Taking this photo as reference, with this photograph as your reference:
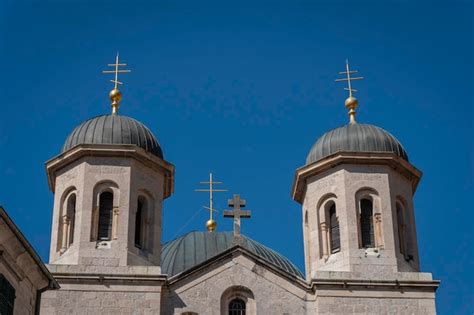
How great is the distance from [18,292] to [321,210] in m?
10.7

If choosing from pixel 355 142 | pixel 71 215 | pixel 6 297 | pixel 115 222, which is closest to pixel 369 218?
pixel 355 142

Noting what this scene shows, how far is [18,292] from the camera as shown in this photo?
23.8m

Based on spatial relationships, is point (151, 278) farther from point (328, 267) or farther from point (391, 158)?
point (391, 158)

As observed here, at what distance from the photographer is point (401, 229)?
105ft

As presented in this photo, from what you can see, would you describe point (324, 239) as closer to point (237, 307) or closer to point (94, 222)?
point (237, 307)

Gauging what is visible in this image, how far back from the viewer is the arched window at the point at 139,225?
1237 inches

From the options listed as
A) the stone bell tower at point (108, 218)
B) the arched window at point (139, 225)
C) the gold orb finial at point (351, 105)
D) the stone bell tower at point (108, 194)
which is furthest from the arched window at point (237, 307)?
the gold orb finial at point (351, 105)

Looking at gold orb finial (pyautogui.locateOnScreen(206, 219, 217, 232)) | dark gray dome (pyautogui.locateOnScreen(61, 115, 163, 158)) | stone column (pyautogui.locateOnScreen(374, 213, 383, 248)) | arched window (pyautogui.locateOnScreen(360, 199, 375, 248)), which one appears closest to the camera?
stone column (pyautogui.locateOnScreen(374, 213, 383, 248))

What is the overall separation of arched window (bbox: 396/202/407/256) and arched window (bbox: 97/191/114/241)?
7.54 meters

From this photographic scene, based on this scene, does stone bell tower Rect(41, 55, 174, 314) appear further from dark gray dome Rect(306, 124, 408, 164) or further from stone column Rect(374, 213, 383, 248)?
stone column Rect(374, 213, 383, 248)

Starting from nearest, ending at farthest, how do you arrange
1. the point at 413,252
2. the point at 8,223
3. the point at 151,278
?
the point at 8,223
the point at 151,278
the point at 413,252

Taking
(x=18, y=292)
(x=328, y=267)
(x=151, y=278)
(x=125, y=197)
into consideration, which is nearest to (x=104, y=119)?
(x=125, y=197)

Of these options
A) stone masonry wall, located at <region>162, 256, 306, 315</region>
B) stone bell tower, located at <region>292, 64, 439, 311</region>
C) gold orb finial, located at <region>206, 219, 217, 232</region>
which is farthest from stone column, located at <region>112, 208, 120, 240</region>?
gold orb finial, located at <region>206, 219, 217, 232</region>

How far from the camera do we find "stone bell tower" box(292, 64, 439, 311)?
30.3 metres
